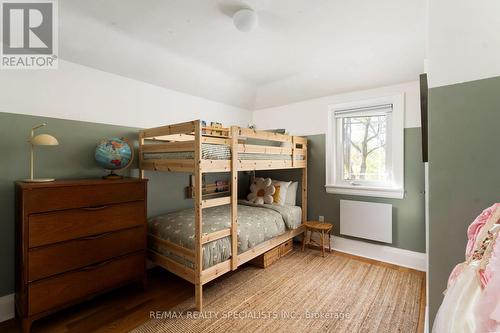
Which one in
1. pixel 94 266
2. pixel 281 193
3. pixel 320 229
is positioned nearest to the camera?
pixel 94 266

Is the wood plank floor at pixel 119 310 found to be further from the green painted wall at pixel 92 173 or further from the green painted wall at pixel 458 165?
the green painted wall at pixel 458 165

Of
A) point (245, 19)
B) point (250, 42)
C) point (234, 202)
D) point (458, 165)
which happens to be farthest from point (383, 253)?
point (245, 19)

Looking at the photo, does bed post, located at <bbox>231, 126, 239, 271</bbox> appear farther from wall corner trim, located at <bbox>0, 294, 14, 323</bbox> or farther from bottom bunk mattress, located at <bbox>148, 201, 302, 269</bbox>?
wall corner trim, located at <bbox>0, 294, 14, 323</bbox>

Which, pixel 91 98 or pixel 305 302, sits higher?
pixel 91 98

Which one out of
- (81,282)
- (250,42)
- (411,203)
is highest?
(250,42)

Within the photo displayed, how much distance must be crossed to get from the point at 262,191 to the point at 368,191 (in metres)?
1.44

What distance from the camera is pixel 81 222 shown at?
181 cm

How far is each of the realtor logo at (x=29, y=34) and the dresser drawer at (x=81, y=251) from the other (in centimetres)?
156

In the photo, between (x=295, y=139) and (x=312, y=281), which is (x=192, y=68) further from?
(x=312, y=281)

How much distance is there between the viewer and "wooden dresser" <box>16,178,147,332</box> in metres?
1.61

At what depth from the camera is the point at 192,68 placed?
108 inches

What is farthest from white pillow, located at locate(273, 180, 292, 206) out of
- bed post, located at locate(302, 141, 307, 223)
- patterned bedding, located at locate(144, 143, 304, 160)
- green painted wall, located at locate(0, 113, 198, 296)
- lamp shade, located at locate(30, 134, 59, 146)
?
lamp shade, located at locate(30, 134, 59, 146)

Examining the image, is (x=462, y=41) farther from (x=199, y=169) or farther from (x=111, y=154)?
(x=111, y=154)

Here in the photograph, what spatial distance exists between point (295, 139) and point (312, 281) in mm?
1824
